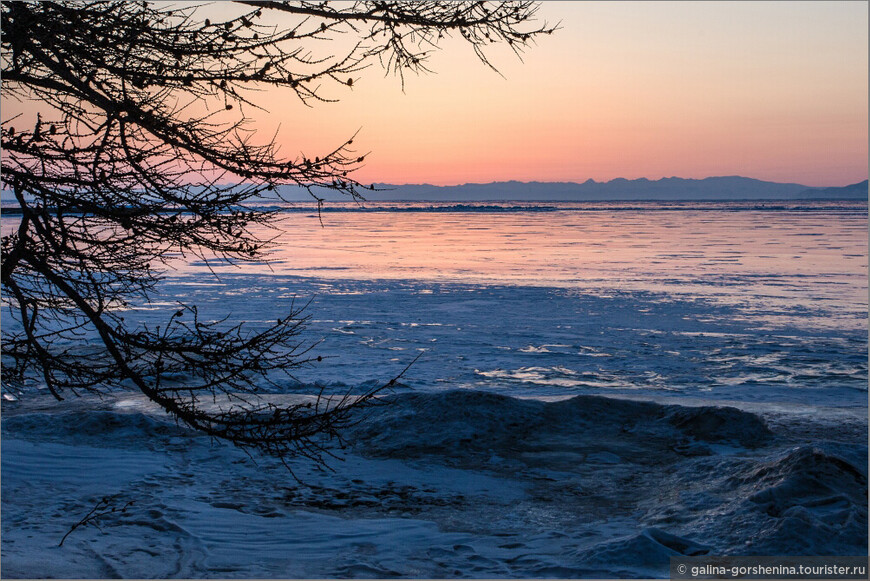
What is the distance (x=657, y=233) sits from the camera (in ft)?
136

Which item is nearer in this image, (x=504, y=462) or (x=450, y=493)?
(x=450, y=493)

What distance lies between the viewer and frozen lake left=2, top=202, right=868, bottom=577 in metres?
5.20

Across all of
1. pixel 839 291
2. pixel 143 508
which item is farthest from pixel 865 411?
pixel 839 291

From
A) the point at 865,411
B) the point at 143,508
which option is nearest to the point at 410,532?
the point at 143,508

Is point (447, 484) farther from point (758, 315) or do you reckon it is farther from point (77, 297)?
point (758, 315)

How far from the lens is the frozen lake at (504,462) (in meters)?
5.20

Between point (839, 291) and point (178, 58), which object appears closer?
point (178, 58)

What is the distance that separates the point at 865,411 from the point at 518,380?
4.06 meters

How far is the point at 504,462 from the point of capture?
7.21 metres

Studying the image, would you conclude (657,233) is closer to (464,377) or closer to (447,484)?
(464,377)

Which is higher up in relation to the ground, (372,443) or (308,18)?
(308,18)

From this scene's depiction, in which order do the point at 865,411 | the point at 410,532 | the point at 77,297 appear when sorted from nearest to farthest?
the point at 77,297, the point at 410,532, the point at 865,411

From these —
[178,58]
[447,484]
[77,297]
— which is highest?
[178,58]

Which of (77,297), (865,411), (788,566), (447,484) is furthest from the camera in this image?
(865,411)
